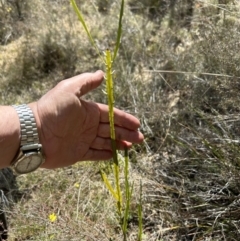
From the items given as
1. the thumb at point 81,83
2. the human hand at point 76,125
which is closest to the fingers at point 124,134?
the human hand at point 76,125

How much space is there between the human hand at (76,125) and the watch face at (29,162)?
0.04 metres

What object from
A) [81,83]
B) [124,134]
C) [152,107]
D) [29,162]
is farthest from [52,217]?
[152,107]

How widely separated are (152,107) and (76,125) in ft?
2.32

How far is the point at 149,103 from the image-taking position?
2.07 meters

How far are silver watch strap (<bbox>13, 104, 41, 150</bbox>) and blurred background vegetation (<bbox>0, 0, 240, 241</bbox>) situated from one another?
1.15ft

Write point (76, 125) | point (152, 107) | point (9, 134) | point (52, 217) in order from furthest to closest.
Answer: point (152, 107)
point (52, 217)
point (76, 125)
point (9, 134)

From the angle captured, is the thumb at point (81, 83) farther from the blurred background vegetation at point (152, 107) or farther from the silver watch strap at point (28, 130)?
the blurred background vegetation at point (152, 107)

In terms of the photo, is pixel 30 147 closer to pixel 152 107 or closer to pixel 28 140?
pixel 28 140

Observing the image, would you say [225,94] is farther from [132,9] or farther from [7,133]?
[132,9]

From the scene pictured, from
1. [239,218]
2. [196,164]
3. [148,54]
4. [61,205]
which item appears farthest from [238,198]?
[148,54]

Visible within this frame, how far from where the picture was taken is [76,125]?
142 cm

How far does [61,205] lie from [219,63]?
917mm

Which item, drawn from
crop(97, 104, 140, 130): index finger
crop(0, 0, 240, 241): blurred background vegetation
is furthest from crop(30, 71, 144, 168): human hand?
crop(0, 0, 240, 241): blurred background vegetation

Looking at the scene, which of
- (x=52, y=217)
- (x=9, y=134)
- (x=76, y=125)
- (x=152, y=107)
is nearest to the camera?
(x=9, y=134)
